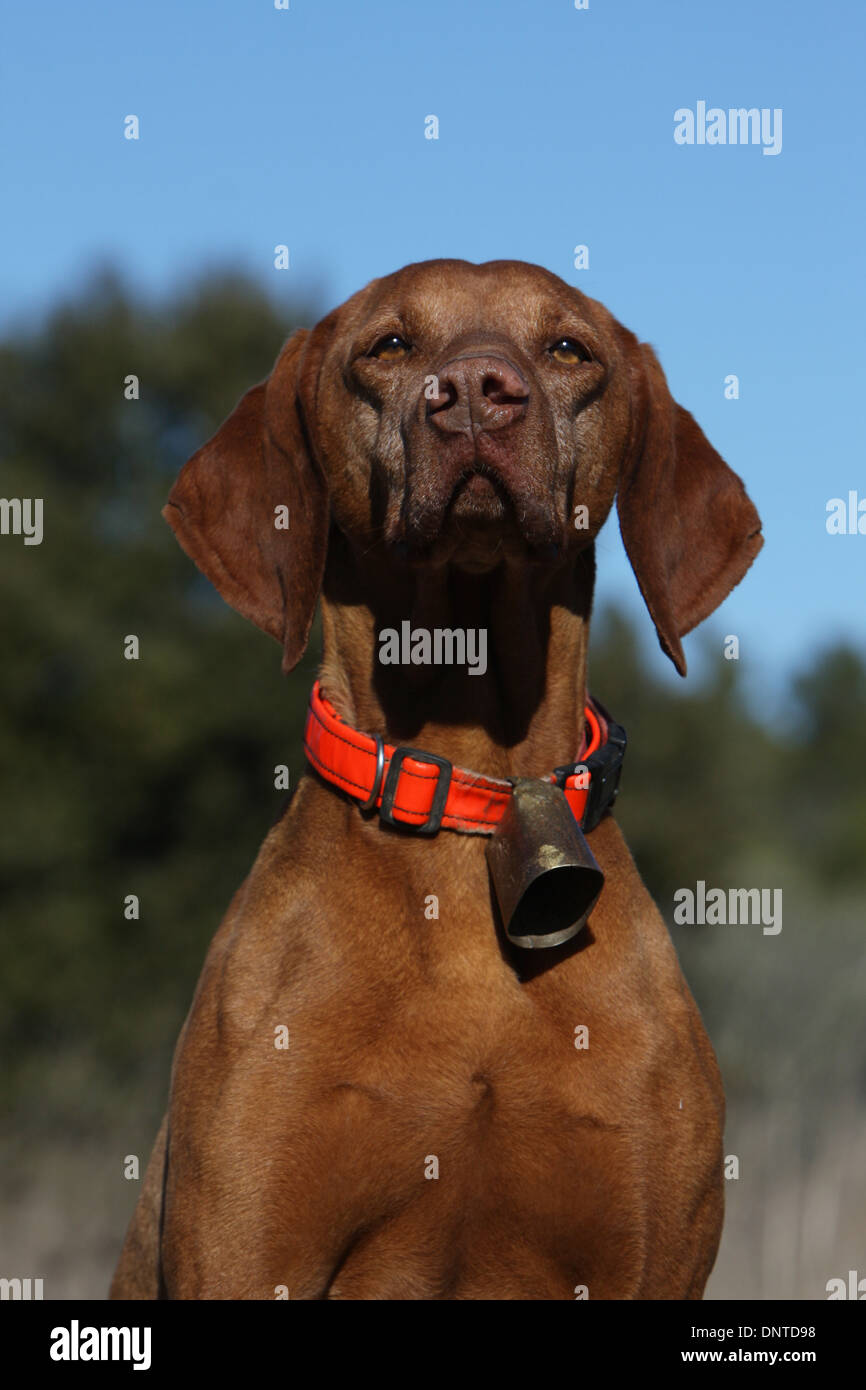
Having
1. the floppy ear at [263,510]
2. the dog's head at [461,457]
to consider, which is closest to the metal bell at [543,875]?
the dog's head at [461,457]

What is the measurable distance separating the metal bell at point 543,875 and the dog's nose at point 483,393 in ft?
3.01

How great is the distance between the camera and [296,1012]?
3.65 meters

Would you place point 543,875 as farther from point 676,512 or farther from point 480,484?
point 676,512

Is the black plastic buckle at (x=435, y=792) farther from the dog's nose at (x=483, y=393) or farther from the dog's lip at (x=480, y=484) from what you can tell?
the dog's nose at (x=483, y=393)

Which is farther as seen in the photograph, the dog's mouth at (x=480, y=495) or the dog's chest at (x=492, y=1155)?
the dog's mouth at (x=480, y=495)

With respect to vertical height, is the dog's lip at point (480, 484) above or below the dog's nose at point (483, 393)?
below

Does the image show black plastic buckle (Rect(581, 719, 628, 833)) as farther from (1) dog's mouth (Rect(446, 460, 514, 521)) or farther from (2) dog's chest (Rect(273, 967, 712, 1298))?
(1) dog's mouth (Rect(446, 460, 514, 521))

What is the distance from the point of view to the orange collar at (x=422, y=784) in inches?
150

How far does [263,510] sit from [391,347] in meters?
0.56

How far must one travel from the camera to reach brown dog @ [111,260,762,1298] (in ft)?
11.8

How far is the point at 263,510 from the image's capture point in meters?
4.28
